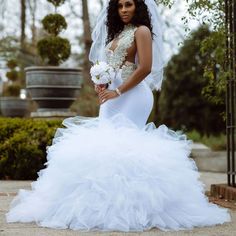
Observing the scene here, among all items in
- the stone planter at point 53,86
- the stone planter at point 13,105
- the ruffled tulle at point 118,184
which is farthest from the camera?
the stone planter at point 13,105

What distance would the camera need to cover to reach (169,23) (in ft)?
69.3

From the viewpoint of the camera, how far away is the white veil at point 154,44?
4.70 metres

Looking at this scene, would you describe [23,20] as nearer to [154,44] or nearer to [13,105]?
[13,105]

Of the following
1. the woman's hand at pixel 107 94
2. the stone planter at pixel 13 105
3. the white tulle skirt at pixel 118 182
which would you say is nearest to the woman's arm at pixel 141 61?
the woman's hand at pixel 107 94

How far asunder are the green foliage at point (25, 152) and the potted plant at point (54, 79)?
213 cm

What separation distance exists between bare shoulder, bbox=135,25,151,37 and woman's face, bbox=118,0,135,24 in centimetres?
15

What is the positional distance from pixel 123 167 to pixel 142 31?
1.04 m

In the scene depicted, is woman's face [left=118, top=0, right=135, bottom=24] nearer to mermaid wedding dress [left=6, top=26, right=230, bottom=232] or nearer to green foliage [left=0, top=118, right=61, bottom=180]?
mermaid wedding dress [left=6, top=26, right=230, bottom=232]

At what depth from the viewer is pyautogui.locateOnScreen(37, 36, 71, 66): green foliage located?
10.7 metres

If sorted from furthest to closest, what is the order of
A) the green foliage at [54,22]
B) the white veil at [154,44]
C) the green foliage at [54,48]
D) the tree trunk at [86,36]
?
1. the tree trunk at [86,36]
2. the green foliage at [54,22]
3. the green foliage at [54,48]
4. the white veil at [154,44]

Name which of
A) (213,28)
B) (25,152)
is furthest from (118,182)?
(25,152)

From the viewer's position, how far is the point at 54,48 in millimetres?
10742

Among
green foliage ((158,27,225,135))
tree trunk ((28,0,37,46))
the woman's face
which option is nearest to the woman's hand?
the woman's face

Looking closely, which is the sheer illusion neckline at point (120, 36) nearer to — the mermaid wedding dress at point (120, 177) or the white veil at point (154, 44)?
the mermaid wedding dress at point (120, 177)
